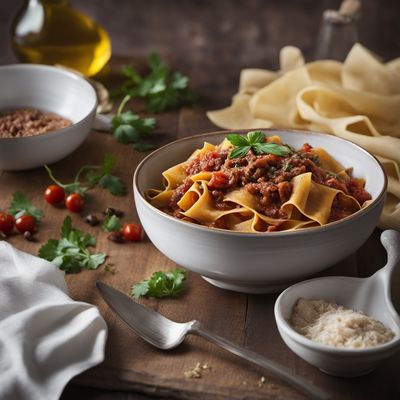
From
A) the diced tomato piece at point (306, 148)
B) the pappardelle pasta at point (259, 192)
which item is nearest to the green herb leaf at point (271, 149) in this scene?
the pappardelle pasta at point (259, 192)

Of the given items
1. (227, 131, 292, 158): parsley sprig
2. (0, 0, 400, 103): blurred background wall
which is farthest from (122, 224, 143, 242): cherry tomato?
(0, 0, 400, 103): blurred background wall

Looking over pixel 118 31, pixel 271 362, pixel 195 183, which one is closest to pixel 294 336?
pixel 271 362

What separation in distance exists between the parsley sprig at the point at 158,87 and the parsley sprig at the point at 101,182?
1.10 meters

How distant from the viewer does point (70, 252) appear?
383cm

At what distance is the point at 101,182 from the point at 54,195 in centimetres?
31

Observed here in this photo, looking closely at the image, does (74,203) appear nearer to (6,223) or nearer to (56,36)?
(6,223)

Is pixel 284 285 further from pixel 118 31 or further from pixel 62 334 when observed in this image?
pixel 118 31

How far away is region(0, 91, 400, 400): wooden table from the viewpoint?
9.59ft

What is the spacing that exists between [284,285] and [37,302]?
114 centimetres

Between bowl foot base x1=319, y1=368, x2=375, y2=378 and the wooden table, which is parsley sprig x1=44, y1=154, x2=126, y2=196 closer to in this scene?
the wooden table

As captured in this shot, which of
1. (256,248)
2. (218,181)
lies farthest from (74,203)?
(256,248)

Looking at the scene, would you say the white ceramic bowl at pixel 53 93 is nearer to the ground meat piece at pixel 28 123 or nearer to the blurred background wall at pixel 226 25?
the ground meat piece at pixel 28 123

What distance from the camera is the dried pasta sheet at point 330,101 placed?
4.70 metres

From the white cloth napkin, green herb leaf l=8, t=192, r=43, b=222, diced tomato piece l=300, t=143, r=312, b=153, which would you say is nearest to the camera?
the white cloth napkin
